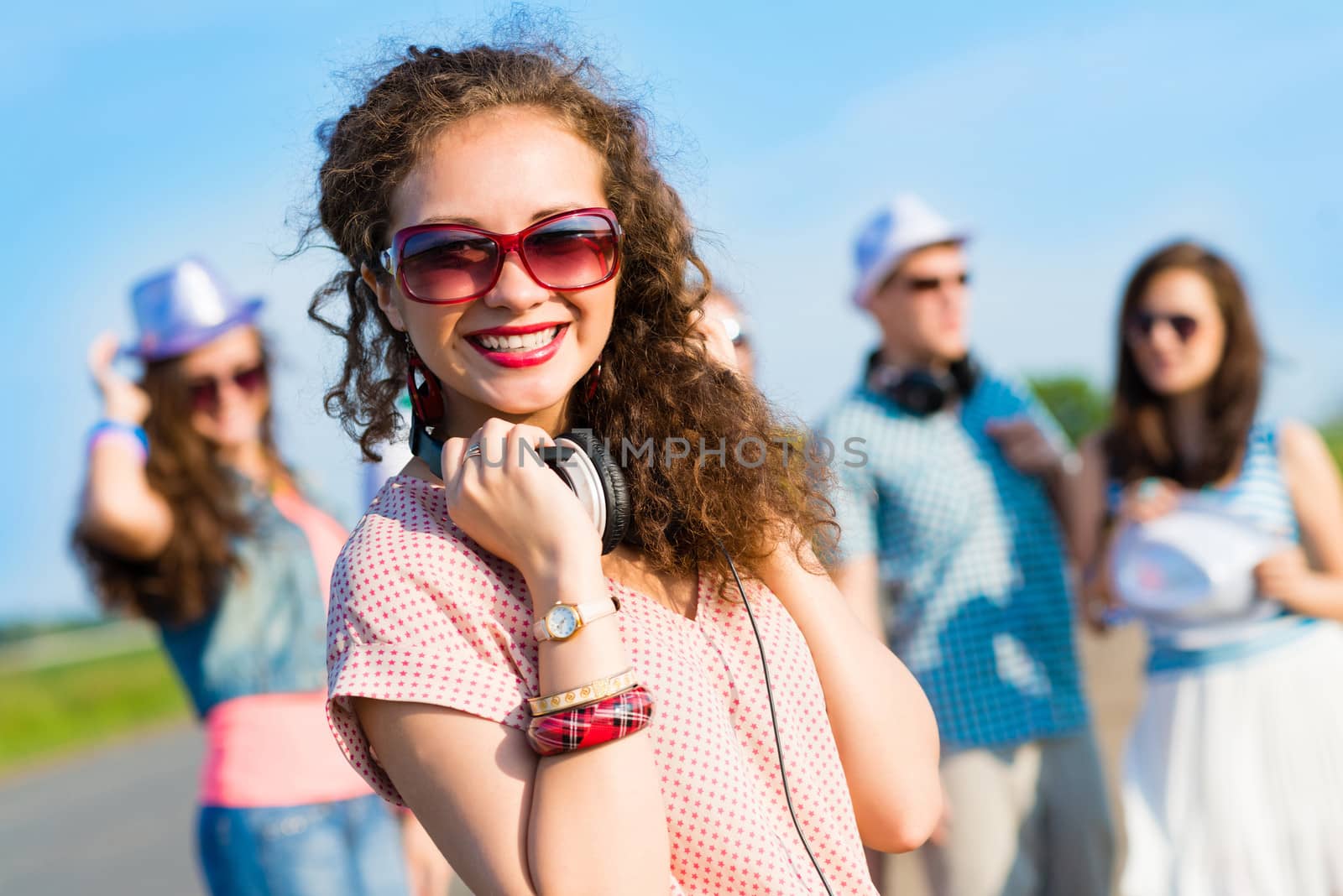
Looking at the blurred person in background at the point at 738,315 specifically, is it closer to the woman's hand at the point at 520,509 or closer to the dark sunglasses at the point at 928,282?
the dark sunglasses at the point at 928,282

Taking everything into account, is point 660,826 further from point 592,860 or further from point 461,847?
point 461,847

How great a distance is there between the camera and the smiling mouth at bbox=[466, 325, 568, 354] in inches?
74.5

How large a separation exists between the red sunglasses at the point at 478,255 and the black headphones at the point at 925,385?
8.66 feet

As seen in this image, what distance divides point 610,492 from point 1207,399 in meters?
3.35

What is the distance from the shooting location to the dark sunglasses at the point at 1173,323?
4543 mm

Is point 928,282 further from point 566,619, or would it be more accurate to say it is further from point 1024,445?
point 566,619

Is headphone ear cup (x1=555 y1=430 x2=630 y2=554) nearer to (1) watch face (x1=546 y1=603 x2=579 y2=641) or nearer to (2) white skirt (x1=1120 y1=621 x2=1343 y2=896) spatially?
(1) watch face (x1=546 y1=603 x2=579 y2=641)

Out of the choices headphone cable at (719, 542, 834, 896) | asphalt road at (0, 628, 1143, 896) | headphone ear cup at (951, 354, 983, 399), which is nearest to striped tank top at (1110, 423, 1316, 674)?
headphone ear cup at (951, 354, 983, 399)

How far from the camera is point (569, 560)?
168 centimetres

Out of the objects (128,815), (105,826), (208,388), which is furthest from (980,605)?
(128,815)

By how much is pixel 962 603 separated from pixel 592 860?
2.82 meters

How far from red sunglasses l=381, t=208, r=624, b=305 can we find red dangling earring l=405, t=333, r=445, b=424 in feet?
0.50

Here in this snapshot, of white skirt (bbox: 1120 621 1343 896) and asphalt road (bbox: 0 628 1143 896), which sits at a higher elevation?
white skirt (bbox: 1120 621 1343 896)

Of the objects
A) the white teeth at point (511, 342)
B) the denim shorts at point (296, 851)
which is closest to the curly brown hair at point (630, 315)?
the white teeth at point (511, 342)
